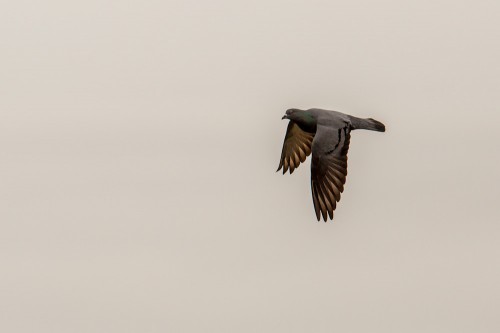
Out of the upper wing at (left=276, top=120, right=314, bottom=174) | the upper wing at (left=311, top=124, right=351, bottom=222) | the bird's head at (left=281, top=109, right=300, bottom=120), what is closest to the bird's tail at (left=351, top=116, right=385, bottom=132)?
the upper wing at (left=311, top=124, right=351, bottom=222)

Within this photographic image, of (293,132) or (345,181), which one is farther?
(293,132)

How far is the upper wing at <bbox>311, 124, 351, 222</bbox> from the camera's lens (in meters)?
54.4

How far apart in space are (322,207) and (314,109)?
3.60 metres

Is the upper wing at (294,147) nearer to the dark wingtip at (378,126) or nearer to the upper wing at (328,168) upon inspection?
the dark wingtip at (378,126)

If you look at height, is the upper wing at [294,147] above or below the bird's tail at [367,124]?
below

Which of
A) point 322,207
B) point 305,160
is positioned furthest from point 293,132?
point 322,207

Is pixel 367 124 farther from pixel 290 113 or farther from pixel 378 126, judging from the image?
pixel 290 113

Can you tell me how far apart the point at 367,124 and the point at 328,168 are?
2.08 metres

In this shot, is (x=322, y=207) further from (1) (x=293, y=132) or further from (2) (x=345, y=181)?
(1) (x=293, y=132)

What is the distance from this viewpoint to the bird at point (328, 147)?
179 ft

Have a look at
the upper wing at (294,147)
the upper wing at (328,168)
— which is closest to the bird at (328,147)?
the upper wing at (328,168)

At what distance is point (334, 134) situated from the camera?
54938 mm

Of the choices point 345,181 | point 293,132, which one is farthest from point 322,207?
point 293,132

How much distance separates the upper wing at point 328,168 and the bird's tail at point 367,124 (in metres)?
0.53
